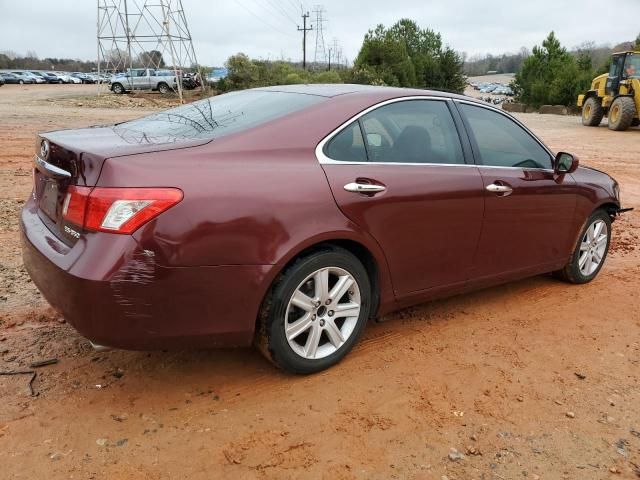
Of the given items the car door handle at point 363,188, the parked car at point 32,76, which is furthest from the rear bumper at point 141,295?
the parked car at point 32,76

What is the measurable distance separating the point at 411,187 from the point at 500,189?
83cm

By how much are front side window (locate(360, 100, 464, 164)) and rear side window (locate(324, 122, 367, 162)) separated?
0.06 metres

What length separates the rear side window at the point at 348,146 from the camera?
3.03 meters

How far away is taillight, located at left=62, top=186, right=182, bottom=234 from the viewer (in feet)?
7.97

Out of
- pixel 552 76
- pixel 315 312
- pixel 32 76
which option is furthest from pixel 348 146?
pixel 32 76

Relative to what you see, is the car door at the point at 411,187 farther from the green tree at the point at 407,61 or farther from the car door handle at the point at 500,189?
the green tree at the point at 407,61

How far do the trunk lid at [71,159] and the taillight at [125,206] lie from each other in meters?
0.10

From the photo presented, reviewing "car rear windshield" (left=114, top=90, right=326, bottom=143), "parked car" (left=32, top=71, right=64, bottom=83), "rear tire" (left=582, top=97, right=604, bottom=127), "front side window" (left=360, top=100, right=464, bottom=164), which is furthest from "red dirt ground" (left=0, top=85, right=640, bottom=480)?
"parked car" (left=32, top=71, right=64, bottom=83)

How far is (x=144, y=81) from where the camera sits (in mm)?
35000

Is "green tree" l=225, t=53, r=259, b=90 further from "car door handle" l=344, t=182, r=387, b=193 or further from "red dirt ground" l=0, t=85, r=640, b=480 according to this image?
"car door handle" l=344, t=182, r=387, b=193

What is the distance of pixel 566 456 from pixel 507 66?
16081 cm

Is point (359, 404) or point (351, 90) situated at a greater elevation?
point (351, 90)

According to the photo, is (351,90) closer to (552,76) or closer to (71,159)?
(71,159)

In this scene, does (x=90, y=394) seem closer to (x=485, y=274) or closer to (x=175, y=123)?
(x=175, y=123)
